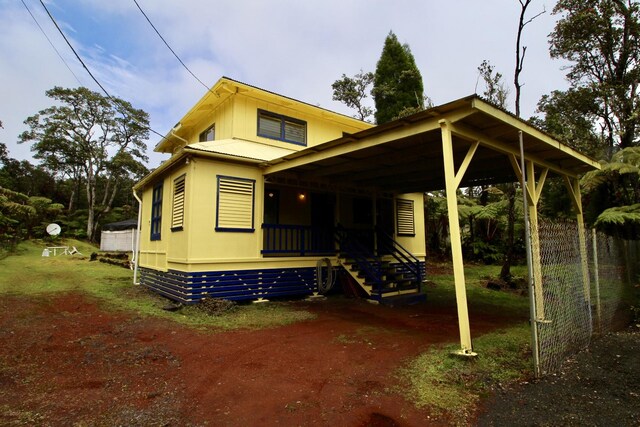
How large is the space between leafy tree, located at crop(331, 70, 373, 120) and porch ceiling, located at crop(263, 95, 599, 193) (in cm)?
1743

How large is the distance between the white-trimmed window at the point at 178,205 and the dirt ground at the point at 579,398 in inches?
287

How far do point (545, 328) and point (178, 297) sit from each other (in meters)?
7.22

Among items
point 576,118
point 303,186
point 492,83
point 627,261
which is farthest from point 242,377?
point 576,118

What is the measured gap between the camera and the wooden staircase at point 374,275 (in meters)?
9.05

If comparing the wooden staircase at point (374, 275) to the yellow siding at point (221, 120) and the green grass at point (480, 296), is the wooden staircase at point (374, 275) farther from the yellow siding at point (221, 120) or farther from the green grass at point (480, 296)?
the yellow siding at point (221, 120)

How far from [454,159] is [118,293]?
31.2 ft

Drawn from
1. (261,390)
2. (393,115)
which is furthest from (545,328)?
(393,115)

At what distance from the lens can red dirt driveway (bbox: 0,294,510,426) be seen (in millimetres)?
3125

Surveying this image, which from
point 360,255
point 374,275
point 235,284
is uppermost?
point 360,255

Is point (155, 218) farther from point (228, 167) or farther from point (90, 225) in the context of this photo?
point (90, 225)

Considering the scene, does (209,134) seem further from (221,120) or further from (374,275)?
(374,275)

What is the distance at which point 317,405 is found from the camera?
11.0 ft

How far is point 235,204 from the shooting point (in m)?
8.48

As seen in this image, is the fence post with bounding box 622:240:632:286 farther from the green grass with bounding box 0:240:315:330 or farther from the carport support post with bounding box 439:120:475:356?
the green grass with bounding box 0:240:315:330
